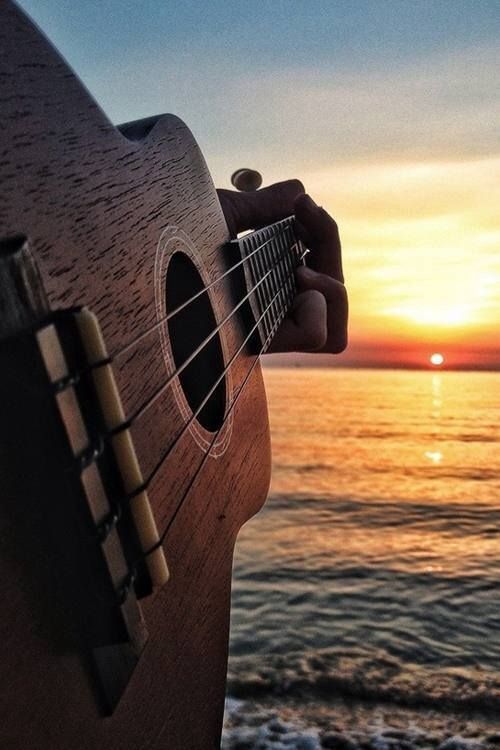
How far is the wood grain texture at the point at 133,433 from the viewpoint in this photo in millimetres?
690

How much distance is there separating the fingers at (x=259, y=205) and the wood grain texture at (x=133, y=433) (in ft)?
1.74

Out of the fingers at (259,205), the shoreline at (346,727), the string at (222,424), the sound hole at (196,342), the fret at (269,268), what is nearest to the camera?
the string at (222,424)

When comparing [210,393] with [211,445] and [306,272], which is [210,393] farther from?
[306,272]

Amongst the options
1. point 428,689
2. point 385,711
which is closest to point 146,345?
point 385,711

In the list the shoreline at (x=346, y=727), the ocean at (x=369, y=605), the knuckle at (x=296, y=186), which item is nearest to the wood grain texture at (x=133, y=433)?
the knuckle at (x=296, y=186)

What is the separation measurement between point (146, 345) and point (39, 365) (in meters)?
0.42

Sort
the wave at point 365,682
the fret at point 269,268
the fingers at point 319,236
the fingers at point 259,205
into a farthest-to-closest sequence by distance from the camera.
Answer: the wave at point 365,682 → the fingers at point 319,236 → the fingers at point 259,205 → the fret at point 269,268

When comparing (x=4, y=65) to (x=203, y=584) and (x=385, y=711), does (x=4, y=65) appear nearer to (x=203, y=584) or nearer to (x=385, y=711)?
(x=203, y=584)

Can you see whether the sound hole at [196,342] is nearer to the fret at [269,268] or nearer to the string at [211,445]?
the string at [211,445]

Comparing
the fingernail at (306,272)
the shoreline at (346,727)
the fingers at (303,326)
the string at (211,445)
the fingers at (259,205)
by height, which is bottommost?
the shoreline at (346,727)

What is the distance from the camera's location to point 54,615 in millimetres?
715

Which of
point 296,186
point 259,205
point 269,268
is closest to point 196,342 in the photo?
point 269,268

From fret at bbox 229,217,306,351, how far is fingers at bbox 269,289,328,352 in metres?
0.04

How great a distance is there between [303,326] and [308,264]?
1.23 feet
